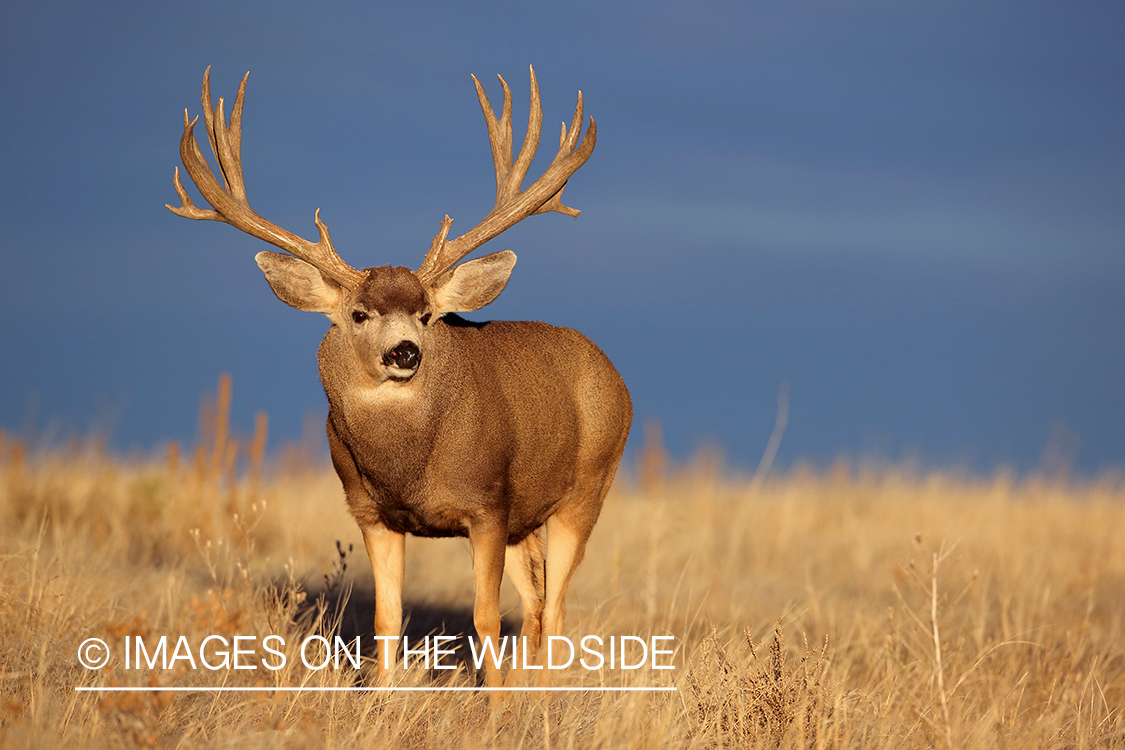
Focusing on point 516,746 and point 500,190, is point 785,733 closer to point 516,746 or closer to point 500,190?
point 516,746

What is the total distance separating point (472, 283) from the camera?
605 centimetres

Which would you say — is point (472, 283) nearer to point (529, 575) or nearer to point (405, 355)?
point (405, 355)

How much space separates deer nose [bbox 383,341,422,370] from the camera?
537 cm

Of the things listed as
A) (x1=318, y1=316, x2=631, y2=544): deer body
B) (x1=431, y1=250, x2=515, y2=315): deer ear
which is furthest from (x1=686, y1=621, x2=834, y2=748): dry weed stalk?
(x1=431, y1=250, x2=515, y2=315): deer ear

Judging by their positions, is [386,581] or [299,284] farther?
[386,581]

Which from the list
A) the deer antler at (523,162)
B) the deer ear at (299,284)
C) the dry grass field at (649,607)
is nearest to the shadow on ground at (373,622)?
the dry grass field at (649,607)

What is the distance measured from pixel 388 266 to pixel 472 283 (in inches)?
19.1

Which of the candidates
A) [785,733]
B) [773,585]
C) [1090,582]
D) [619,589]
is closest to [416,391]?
[785,733]

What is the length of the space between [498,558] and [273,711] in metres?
1.45

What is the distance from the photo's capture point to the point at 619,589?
33.0 ft

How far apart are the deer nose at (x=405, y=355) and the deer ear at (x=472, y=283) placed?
649mm

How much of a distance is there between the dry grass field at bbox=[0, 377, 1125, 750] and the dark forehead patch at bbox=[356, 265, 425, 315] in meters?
1.30

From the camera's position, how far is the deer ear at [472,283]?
600 cm

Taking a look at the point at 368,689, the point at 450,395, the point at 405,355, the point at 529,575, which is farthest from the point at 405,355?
the point at 529,575
